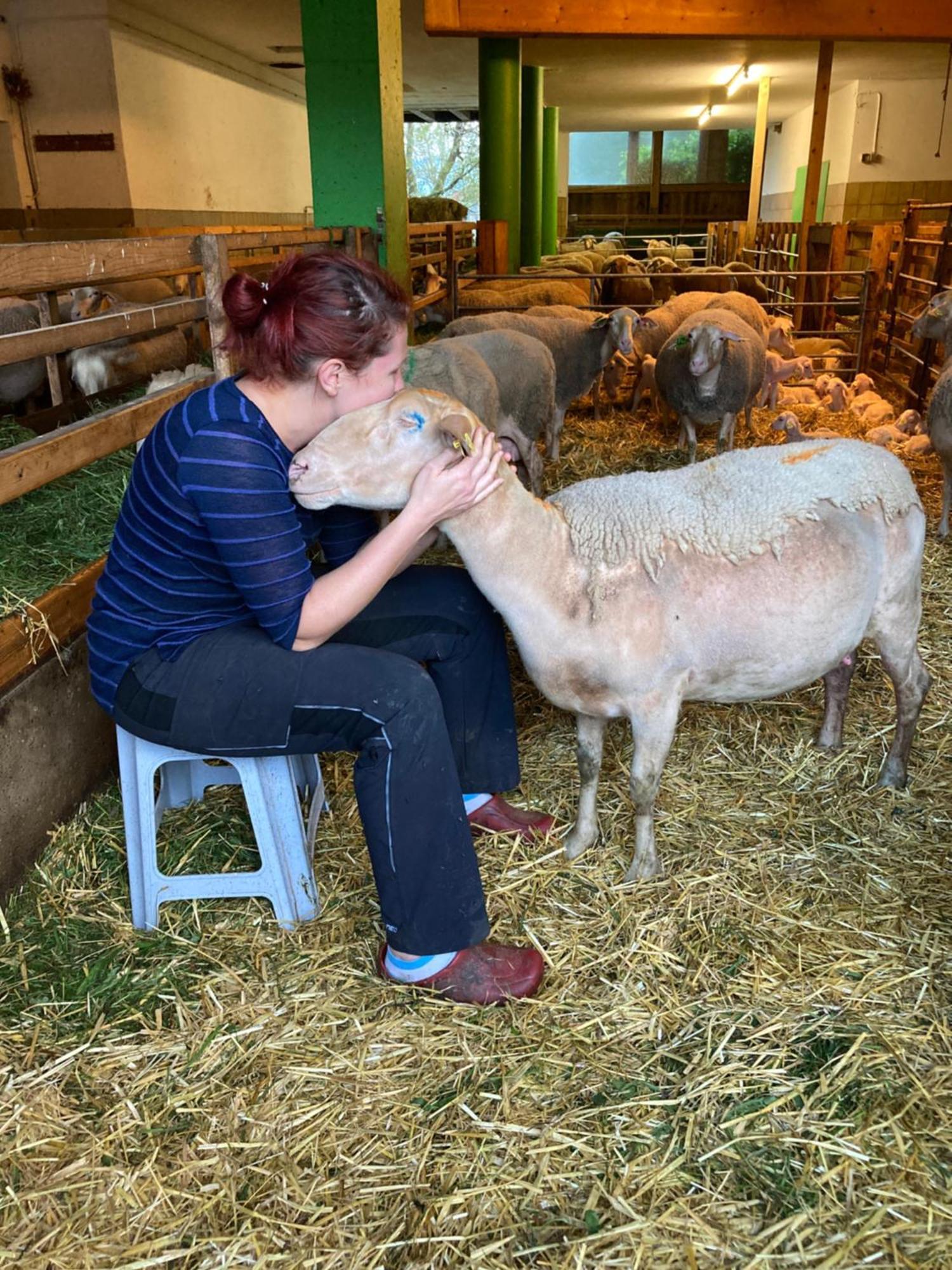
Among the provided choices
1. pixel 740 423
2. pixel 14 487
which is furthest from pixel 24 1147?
pixel 740 423

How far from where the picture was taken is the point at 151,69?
1200cm

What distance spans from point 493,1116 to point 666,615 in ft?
4.28

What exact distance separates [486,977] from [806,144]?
23.4 meters

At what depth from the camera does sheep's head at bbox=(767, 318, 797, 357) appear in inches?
384

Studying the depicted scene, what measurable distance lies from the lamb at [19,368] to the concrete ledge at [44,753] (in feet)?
10.7

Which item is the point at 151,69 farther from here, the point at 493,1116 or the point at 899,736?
the point at 493,1116

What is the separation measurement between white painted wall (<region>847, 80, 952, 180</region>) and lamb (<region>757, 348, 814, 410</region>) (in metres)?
9.48

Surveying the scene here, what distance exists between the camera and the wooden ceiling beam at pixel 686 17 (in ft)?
28.2

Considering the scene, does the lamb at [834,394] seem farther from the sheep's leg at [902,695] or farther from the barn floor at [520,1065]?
the barn floor at [520,1065]

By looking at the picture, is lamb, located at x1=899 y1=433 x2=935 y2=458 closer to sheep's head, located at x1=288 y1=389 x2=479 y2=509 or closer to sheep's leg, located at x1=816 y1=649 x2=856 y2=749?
sheep's leg, located at x1=816 y1=649 x2=856 y2=749

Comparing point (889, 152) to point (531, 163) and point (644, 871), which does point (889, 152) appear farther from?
point (644, 871)

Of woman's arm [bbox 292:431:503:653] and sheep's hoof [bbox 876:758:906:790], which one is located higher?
Answer: woman's arm [bbox 292:431:503:653]

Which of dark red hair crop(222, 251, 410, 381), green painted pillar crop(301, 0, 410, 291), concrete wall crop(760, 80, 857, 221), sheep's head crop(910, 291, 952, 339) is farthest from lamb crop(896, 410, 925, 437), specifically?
concrete wall crop(760, 80, 857, 221)

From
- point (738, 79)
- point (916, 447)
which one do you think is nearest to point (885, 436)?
point (916, 447)
